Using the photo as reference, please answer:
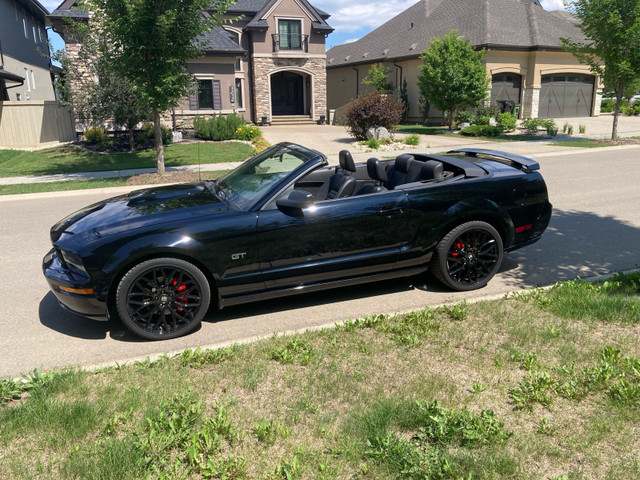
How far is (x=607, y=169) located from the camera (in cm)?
1327

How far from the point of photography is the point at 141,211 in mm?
4871

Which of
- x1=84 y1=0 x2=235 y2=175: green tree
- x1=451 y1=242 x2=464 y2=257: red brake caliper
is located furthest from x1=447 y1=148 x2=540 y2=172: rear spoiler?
x1=84 y1=0 x2=235 y2=175: green tree

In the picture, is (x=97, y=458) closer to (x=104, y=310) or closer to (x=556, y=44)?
(x=104, y=310)

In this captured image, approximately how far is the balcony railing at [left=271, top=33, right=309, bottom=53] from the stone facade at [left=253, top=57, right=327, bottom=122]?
0.63 meters

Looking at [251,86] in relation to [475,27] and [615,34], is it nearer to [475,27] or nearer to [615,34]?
[475,27]

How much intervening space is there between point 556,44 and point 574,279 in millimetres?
31610

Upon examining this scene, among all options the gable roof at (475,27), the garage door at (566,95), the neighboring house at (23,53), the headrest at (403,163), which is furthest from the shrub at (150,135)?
the garage door at (566,95)

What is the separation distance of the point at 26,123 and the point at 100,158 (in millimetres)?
6007

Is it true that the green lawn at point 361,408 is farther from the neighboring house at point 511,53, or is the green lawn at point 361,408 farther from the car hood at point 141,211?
the neighboring house at point 511,53

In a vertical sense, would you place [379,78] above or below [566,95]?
above

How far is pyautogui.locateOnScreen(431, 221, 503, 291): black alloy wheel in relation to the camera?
17.3 feet

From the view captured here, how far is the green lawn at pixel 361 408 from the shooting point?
2.81 m

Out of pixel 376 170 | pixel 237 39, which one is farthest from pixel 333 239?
pixel 237 39

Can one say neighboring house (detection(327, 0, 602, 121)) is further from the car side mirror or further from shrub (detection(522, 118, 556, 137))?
the car side mirror
